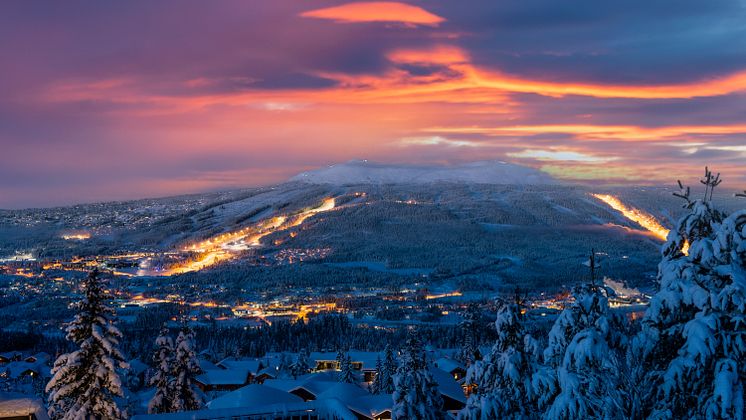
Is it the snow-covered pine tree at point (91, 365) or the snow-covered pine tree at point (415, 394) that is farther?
the snow-covered pine tree at point (415, 394)

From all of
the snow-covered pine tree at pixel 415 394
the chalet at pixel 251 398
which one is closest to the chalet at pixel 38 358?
the chalet at pixel 251 398

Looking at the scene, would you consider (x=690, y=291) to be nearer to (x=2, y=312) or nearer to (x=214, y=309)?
(x=214, y=309)

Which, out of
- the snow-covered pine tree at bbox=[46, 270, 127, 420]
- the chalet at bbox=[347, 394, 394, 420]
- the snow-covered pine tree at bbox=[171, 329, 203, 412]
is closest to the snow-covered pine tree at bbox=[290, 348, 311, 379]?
the chalet at bbox=[347, 394, 394, 420]

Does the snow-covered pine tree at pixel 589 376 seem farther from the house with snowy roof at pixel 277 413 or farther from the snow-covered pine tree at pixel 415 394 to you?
the snow-covered pine tree at pixel 415 394

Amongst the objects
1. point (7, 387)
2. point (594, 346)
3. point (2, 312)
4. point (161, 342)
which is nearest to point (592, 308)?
point (594, 346)

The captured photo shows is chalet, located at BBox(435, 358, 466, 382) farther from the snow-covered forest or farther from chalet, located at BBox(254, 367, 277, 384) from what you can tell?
the snow-covered forest

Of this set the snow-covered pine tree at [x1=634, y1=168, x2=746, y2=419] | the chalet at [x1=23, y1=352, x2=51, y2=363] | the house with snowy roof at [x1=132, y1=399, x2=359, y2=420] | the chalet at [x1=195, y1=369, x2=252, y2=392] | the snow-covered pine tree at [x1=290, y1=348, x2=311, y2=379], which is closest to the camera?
the snow-covered pine tree at [x1=634, y1=168, x2=746, y2=419]
